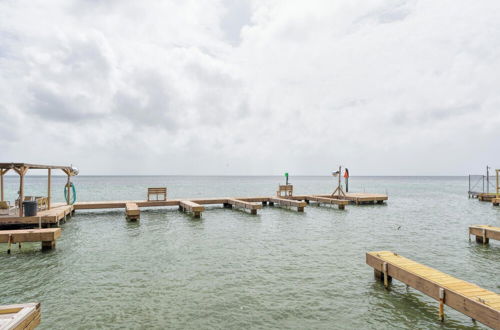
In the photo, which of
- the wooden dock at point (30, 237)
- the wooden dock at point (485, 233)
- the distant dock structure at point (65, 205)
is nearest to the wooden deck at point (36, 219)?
the distant dock structure at point (65, 205)

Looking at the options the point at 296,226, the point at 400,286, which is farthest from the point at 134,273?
the point at 296,226

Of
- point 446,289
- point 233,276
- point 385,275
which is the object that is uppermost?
point 446,289

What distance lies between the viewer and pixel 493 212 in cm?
2852

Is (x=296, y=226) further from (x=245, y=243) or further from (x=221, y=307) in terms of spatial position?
(x=221, y=307)

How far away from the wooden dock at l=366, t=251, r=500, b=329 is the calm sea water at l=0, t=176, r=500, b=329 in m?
0.57

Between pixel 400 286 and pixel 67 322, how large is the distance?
857 centimetres

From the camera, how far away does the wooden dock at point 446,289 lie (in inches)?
233

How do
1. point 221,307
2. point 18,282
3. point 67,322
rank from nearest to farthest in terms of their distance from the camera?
1. point 67,322
2. point 221,307
3. point 18,282

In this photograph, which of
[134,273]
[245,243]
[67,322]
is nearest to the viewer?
[67,322]

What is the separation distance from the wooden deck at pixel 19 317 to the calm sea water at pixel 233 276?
6.08 ft

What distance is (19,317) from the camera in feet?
16.5

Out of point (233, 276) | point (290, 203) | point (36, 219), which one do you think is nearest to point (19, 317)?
point (233, 276)

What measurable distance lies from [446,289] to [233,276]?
5.79m

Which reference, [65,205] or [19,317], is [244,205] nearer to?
[65,205]
